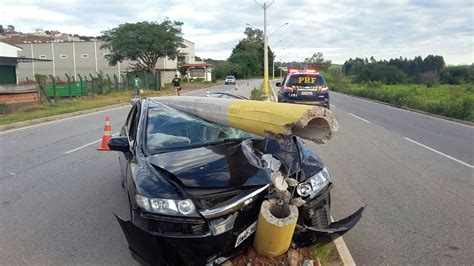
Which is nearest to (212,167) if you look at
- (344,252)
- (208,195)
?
(208,195)

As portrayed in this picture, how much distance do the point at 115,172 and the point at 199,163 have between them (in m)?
4.39

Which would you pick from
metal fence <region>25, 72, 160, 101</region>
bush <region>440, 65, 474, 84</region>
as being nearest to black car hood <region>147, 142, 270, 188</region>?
metal fence <region>25, 72, 160, 101</region>

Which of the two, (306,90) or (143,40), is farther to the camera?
(143,40)

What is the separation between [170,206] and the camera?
3.30 metres

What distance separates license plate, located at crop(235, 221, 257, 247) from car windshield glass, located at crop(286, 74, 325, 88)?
1408 centimetres

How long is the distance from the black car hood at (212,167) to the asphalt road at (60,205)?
108cm

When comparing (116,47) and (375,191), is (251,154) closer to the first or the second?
(375,191)

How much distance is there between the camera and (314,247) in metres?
3.94

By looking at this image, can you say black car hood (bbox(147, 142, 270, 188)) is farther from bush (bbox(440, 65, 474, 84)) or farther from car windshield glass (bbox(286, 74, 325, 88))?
bush (bbox(440, 65, 474, 84))

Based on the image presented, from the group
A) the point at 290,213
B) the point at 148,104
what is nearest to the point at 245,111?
the point at 290,213

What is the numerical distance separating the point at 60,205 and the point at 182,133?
93.0 inches

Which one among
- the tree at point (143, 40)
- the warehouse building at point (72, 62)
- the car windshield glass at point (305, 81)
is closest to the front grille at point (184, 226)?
the car windshield glass at point (305, 81)

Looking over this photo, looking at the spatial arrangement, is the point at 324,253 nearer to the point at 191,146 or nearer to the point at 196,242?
the point at 196,242

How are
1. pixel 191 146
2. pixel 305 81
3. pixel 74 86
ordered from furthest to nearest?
1. pixel 74 86
2. pixel 305 81
3. pixel 191 146
